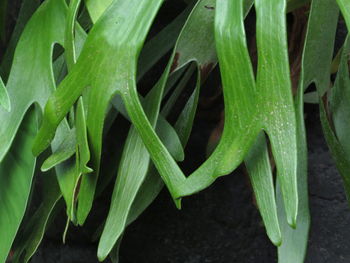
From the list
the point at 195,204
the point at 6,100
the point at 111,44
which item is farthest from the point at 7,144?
the point at 195,204

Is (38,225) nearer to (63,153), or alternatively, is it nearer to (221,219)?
(63,153)

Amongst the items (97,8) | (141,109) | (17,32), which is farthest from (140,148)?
(17,32)

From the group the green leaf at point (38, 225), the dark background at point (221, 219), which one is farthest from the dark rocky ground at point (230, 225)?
the green leaf at point (38, 225)

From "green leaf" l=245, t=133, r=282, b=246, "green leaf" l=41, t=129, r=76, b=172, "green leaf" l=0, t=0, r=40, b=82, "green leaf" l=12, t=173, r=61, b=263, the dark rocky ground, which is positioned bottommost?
the dark rocky ground

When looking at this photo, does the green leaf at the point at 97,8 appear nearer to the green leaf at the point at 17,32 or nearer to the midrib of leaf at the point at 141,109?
the midrib of leaf at the point at 141,109

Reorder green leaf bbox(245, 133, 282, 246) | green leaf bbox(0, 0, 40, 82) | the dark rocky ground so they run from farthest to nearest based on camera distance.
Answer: the dark rocky ground < green leaf bbox(0, 0, 40, 82) < green leaf bbox(245, 133, 282, 246)

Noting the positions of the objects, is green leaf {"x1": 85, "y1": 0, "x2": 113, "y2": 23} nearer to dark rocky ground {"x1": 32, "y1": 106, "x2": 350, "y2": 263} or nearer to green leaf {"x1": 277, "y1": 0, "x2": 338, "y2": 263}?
green leaf {"x1": 277, "y1": 0, "x2": 338, "y2": 263}

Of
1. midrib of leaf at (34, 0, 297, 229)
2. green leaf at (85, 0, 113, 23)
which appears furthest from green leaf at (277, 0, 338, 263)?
green leaf at (85, 0, 113, 23)
